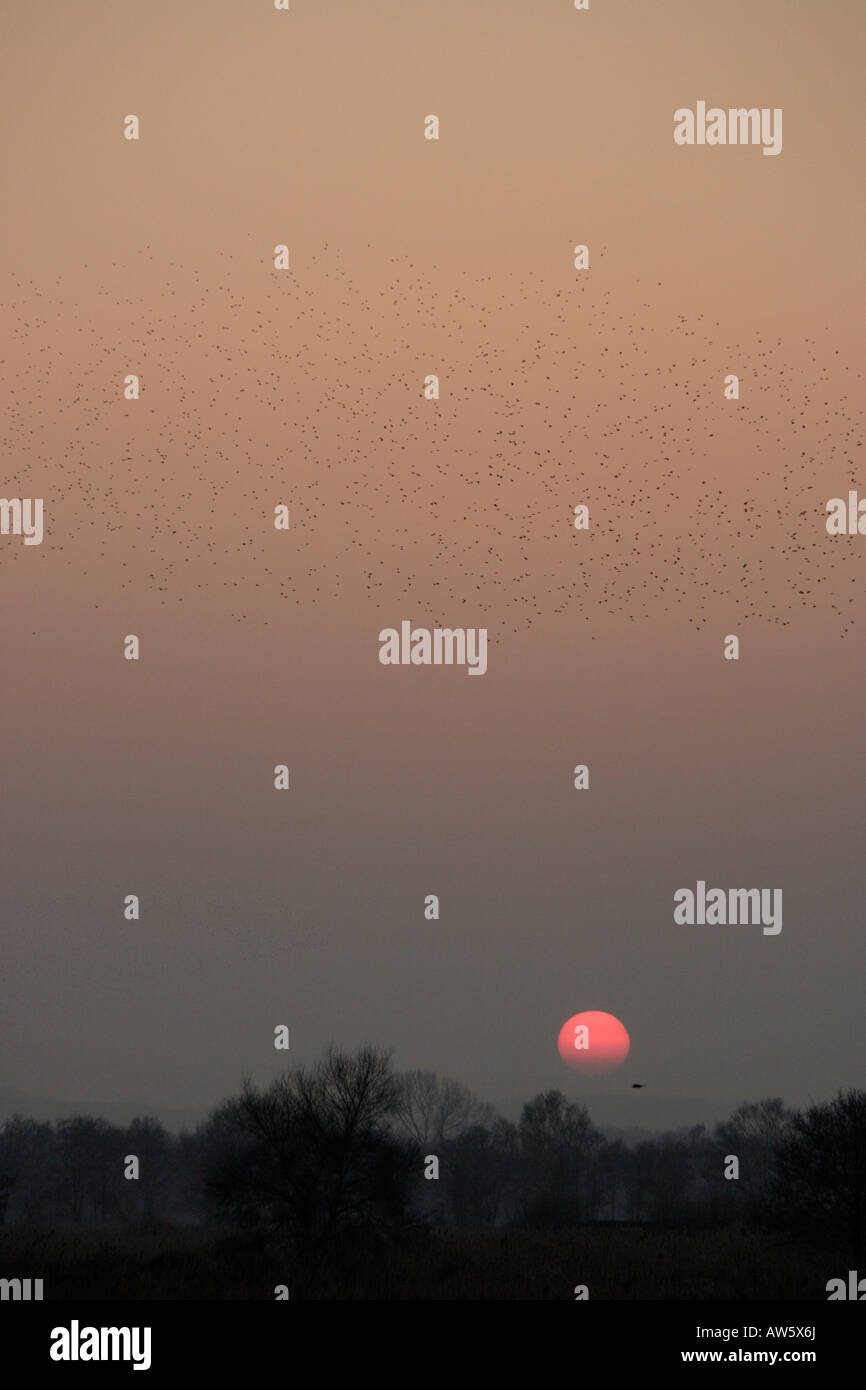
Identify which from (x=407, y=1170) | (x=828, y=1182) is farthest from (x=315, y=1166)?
(x=828, y=1182)

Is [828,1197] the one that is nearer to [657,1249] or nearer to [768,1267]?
[768,1267]

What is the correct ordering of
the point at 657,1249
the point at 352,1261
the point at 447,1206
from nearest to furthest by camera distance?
1. the point at 352,1261
2. the point at 657,1249
3. the point at 447,1206

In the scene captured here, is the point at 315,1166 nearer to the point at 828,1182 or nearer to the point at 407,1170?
the point at 407,1170

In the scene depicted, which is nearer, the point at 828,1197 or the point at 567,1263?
the point at 828,1197
